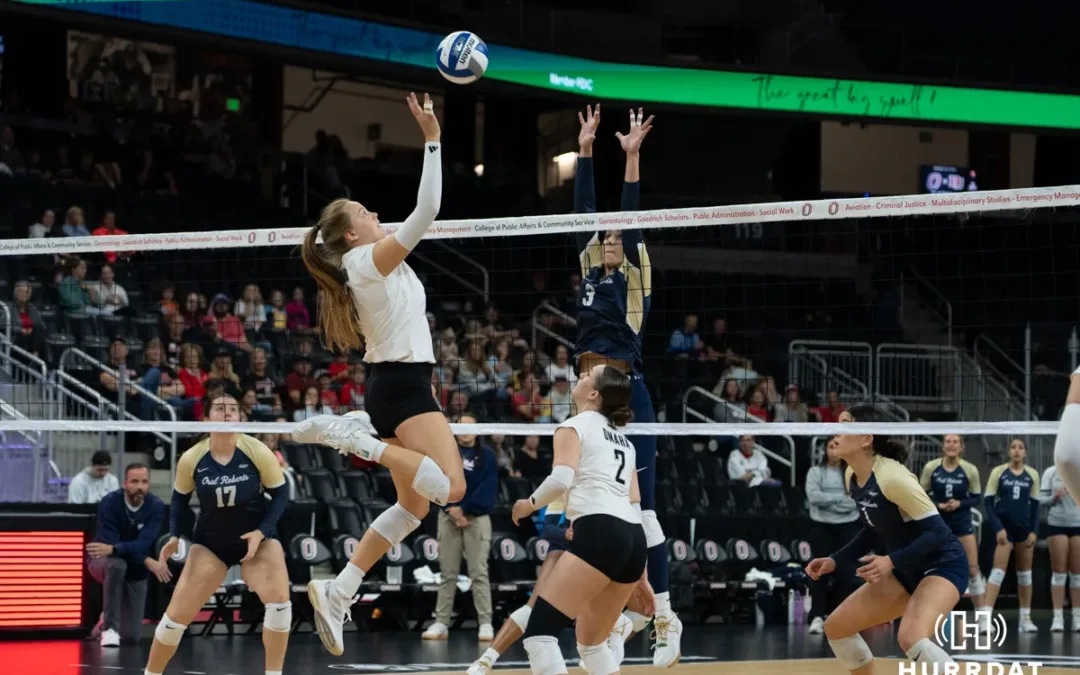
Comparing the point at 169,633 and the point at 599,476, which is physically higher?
the point at 599,476

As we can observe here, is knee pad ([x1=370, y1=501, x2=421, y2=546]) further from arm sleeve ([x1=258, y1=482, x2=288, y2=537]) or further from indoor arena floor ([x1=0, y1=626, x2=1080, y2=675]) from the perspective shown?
indoor arena floor ([x1=0, y1=626, x2=1080, y2=675])

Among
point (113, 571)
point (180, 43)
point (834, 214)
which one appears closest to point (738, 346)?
point (180, 43)

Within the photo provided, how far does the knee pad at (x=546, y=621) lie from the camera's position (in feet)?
22.3

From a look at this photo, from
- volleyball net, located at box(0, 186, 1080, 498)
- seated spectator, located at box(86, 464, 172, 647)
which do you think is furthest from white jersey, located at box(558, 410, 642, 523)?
seated spectator, located at box(86, 464, 172, 647)

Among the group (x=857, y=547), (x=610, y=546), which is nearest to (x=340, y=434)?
(x=610, y=546)

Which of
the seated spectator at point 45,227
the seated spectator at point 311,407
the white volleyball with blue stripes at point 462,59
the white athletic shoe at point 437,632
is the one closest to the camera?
the white volleyball with blue stripes at point 462,59

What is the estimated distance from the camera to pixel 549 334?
1827cm

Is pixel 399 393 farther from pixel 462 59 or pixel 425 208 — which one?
pixel 462 59

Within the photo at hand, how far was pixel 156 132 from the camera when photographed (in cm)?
2112

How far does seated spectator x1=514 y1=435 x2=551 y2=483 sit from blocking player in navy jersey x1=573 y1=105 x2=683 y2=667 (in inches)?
253

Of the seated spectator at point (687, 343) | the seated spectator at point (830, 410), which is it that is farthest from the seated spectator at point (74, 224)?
the seated spectator at point (830, 410)

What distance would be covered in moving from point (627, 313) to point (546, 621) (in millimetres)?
2689

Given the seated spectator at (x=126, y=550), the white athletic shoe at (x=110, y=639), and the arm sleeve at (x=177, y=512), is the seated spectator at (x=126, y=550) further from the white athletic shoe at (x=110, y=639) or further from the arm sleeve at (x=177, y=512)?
the arm sleeve at (x=177, y=512)

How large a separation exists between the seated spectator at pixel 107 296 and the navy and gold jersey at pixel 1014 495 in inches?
393
